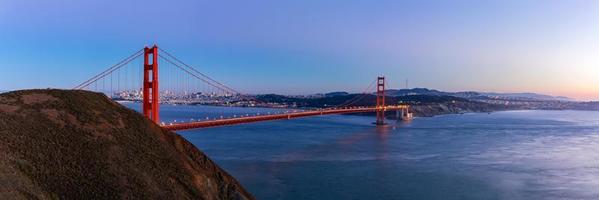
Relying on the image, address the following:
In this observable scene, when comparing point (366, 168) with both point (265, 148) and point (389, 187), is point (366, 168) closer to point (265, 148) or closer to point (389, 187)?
point (389, 187)

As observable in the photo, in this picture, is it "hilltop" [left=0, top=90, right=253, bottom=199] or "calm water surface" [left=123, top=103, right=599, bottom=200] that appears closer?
"hilltop" [left=0, top=90, right=253, bottom=199]

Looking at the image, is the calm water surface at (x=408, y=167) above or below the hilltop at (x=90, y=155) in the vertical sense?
below

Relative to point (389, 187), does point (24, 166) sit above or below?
above

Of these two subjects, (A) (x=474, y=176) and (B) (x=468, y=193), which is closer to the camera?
(B) (x=468, y=193)

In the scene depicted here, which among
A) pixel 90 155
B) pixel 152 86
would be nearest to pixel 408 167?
pixel 152 86

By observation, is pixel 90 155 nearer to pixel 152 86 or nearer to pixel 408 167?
pixel 152 86

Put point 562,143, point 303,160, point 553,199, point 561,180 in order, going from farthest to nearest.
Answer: point 562,143, point 303,160, point 561,180, point 553,199

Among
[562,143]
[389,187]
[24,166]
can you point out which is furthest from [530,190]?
[562,143]

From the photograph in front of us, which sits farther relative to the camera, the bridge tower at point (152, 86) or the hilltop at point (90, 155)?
the bridge tower at point (152, 86)
